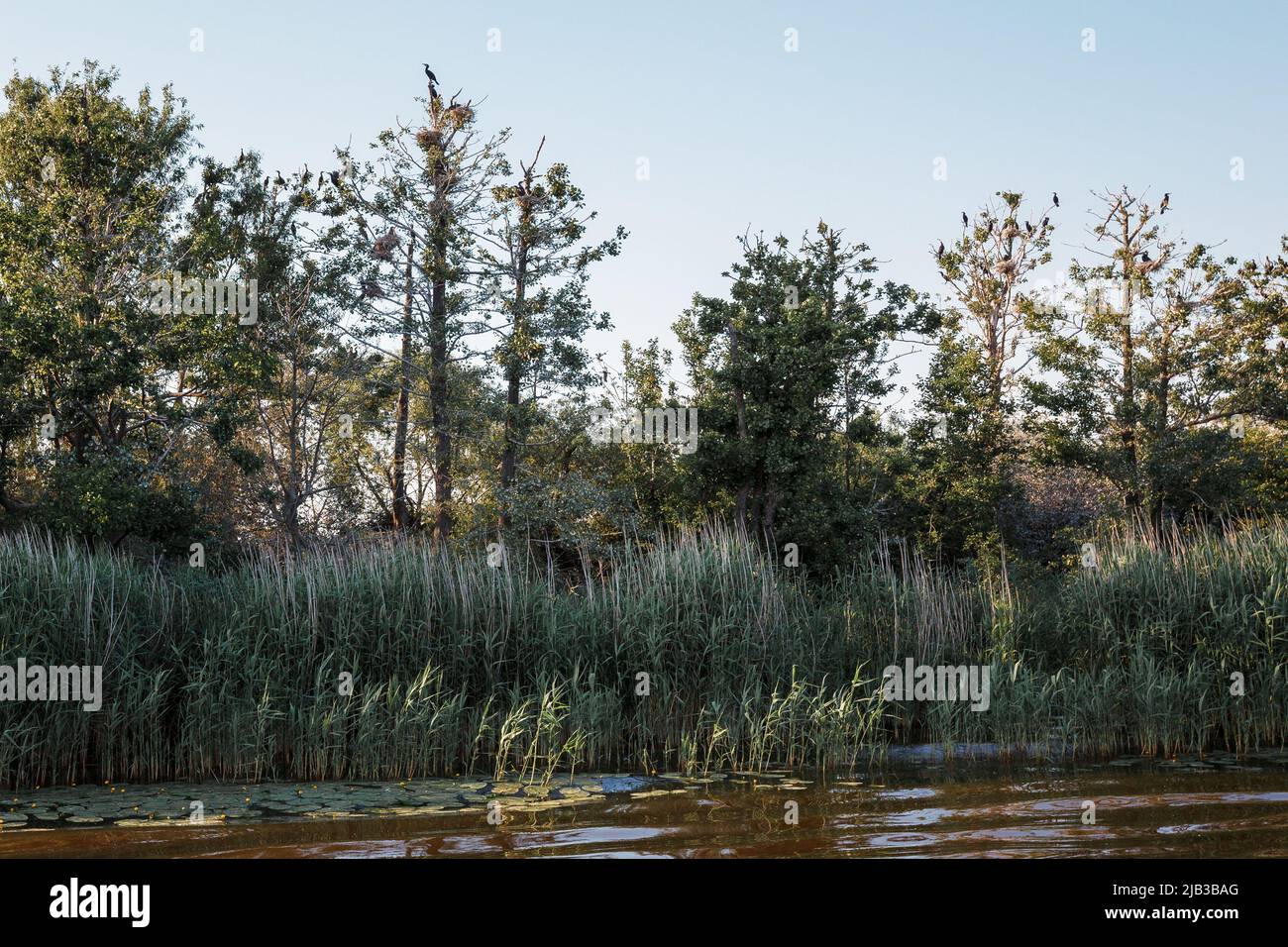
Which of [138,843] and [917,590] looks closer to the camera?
[138,843]

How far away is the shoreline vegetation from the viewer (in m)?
8.91

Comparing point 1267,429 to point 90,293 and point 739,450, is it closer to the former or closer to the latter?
point 739,450

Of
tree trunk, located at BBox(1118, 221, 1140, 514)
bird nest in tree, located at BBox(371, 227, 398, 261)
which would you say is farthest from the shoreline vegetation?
bird nest in tree, located at BBox(371, 227, 398, 261)

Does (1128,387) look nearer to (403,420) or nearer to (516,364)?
(516,364)

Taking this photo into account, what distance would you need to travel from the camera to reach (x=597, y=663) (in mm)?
10211

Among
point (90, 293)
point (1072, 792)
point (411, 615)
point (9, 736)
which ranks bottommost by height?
point (1072, 792)

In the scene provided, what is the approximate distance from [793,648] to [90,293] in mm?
13182

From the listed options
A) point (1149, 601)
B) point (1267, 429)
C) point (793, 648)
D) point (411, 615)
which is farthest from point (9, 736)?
point (1267, 429)

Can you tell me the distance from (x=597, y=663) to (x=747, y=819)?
3166mm

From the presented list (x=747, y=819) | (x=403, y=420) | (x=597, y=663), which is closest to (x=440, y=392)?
(x=403, y=420)

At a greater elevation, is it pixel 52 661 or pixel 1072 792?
pixel 52 661

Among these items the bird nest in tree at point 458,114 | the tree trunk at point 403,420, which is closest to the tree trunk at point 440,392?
the tree trunk at point 403,420

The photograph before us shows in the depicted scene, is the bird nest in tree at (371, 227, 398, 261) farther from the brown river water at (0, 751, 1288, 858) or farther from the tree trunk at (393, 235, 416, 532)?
the brown river water at (0, 751, 1288, 858)

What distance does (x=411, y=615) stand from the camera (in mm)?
10008
